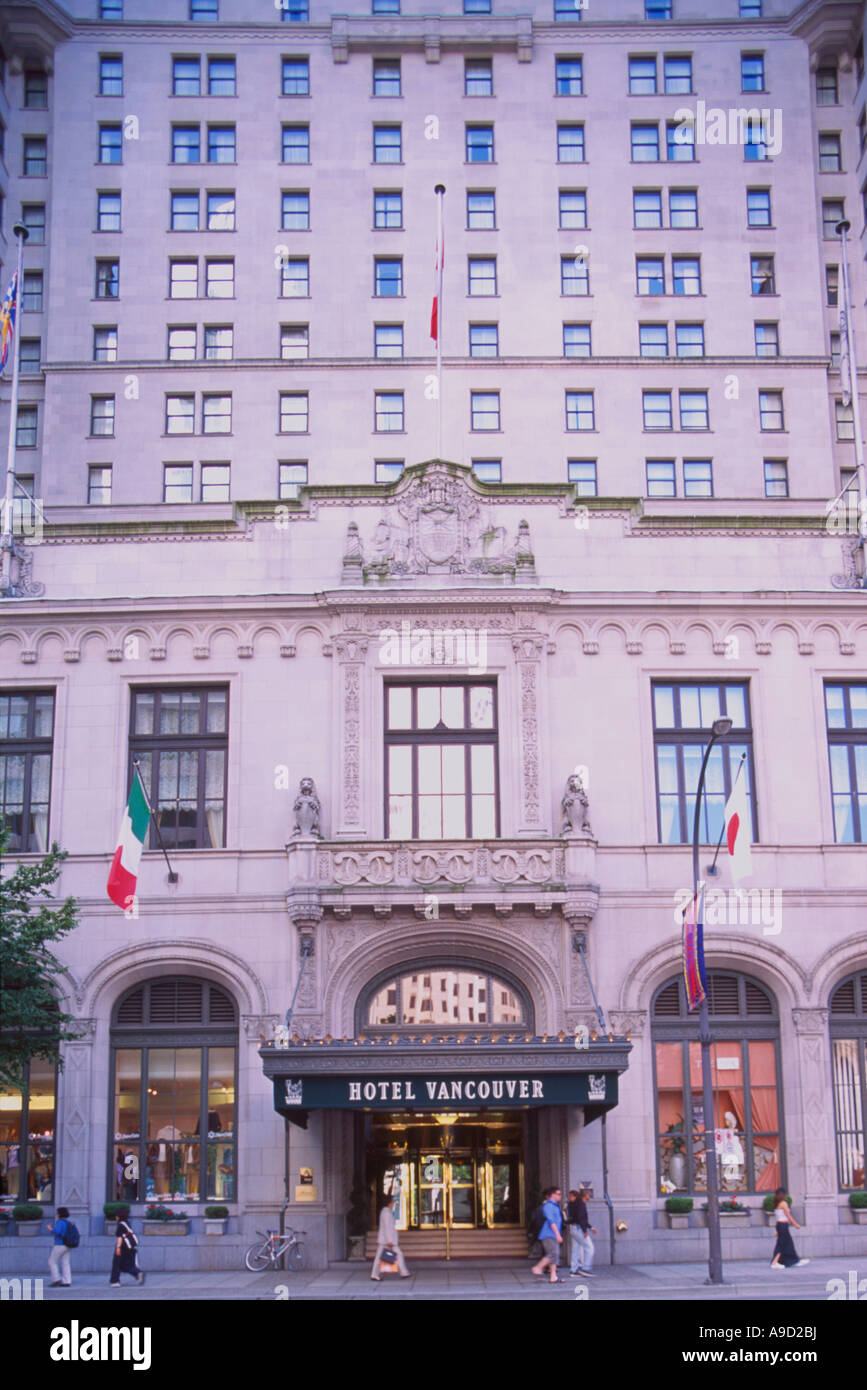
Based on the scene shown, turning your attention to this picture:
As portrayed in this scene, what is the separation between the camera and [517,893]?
2964 cm

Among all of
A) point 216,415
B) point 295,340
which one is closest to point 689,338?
point 295,340

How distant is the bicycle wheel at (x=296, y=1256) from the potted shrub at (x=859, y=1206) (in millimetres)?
10946

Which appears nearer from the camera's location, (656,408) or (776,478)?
(776,478)

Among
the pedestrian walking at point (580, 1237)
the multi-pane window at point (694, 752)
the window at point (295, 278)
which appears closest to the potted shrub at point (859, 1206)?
the pedestrian walking at point (580, 1237)

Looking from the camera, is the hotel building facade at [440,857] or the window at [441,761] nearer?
the hotel building facade at [440,857]

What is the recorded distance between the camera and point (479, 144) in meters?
53.6

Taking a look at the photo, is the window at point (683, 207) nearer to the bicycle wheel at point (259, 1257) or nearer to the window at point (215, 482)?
the window at point (215, 482)

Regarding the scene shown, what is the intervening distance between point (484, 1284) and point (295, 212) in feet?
129

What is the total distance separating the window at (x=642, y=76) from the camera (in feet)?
179

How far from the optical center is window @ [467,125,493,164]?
53.3 meters

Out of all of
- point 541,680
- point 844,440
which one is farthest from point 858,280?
point 541,680

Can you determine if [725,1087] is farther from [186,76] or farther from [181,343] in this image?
[186,76]

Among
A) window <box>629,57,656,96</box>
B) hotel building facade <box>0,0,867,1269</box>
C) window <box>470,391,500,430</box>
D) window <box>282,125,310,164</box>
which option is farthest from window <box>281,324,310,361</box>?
hotel building facade <box>0,0,867,1269</box>
